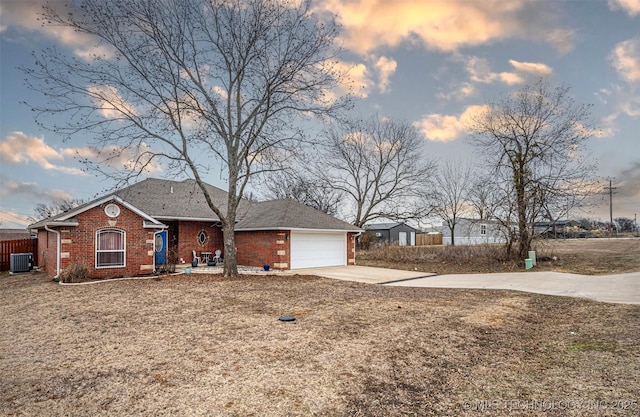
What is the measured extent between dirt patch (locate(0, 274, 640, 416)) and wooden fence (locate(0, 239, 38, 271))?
12.7 m

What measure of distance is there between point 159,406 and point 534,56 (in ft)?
59.0

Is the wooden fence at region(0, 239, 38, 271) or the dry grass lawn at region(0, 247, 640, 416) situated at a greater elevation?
the wooden fence at region(0, 239, 38, 271)

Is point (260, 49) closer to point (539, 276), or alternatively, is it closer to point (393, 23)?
point (393, 23)

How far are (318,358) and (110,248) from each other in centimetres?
1309

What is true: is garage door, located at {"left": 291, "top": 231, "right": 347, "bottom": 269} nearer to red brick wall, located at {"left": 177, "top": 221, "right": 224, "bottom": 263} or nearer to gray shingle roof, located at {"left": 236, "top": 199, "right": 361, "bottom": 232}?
gray shingle roof, located at {"left": 236, "top": 199, "right": 361, "bottom": 232}

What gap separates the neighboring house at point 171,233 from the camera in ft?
47.3

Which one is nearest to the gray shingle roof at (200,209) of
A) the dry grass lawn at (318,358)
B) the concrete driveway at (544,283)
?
the concrete driveway at (544,283)

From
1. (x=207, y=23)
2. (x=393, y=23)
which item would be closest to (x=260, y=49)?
(x=207, y=23)

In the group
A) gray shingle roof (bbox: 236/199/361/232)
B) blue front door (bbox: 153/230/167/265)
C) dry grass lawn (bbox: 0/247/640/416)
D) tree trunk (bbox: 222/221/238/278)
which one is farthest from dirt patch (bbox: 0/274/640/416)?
blue front door (bbox: 153/230/167/265)

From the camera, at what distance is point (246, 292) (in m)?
10.9

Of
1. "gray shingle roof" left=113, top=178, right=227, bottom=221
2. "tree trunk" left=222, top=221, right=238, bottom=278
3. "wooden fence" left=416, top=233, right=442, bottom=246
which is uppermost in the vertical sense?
"gray shingle roof" left=113, top=178, right=227, bottom=221

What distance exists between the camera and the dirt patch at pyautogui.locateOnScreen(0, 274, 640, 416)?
3.82m

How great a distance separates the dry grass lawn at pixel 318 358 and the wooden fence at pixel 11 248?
12.3m

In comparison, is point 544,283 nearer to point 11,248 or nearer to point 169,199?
point 169,199
